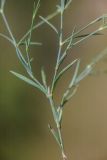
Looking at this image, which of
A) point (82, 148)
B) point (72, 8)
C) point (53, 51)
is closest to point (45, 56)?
point (53, 51)

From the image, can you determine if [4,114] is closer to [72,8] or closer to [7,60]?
[7,60]

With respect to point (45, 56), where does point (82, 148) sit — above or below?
below

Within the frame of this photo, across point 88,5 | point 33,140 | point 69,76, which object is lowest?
point 33,140

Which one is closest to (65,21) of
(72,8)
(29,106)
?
(72,8)

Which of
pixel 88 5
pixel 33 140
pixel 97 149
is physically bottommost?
pixel 97 149

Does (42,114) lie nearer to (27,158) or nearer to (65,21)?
(27,158)

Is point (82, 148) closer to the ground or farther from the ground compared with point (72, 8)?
closer to the ground
